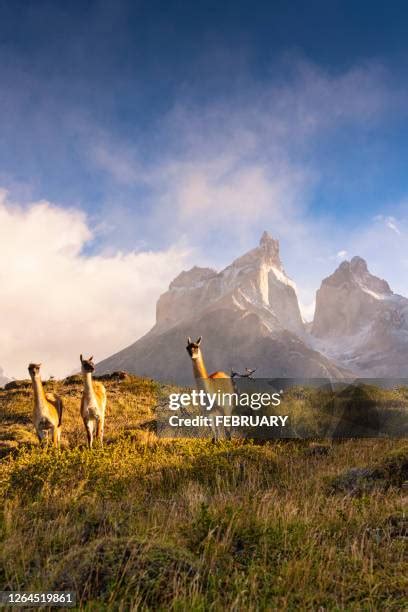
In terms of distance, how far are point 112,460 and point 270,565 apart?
6.95 m

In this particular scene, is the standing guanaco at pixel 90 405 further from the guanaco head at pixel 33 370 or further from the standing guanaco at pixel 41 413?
the guanaco head at pixel 33 370

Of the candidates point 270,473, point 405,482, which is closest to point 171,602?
point 405,482

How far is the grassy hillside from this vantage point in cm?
436

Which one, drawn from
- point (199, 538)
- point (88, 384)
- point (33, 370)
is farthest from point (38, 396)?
point (199, 538)

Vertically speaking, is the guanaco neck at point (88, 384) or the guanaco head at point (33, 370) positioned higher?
the guanaco head at point (33, 370)

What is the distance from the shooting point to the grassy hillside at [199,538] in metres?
4.36

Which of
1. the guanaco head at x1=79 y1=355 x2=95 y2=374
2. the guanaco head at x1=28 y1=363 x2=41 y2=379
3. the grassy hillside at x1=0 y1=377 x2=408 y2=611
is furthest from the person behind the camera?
the guanaco head at x1=28 y1=363 x2=41 y2=379

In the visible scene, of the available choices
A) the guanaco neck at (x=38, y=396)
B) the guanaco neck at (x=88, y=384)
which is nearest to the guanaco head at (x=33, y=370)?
the guanaco neck at (x=38, y=396)

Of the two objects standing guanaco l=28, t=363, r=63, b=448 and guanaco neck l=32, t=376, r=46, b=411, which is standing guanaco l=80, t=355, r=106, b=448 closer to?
standing guanaco l=28, t=363, r=63, b=448

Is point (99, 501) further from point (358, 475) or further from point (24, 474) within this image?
point (358, 475)

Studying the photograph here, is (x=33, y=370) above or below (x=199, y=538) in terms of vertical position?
above

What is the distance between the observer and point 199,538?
5637mm

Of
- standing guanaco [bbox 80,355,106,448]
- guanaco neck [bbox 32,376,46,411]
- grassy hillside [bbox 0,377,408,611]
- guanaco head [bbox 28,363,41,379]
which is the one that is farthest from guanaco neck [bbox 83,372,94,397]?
grassy hillside [bbox 0,377,408,611]

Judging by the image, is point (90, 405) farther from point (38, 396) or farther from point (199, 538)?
point (199, 538)
